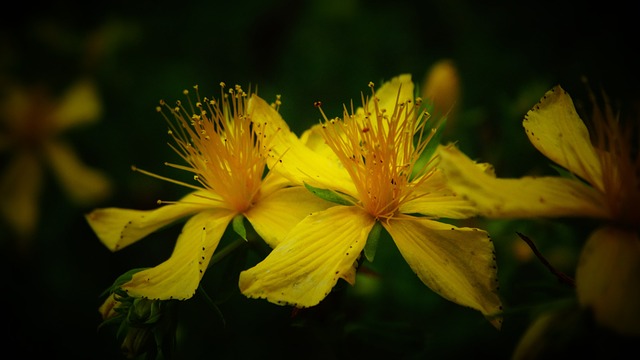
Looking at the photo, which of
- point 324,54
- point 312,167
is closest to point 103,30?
point 324,54

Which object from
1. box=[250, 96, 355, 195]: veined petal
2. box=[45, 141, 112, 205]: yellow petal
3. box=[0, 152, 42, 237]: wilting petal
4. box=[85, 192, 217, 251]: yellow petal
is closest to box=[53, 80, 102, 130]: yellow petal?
box=[45, 141, 112, 205]: yellow petal

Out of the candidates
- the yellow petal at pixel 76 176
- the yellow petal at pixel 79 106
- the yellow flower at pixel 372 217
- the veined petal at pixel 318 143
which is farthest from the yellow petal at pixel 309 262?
the yellow petal at pixel 79 106

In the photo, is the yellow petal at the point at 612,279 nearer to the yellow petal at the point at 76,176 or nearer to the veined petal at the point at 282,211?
the veined petal at the point at 282,211

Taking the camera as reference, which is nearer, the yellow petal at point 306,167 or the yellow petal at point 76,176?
the yellow petal at point 306,167

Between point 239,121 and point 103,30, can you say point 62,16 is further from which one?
point 239,121

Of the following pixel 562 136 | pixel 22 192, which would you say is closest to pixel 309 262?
pixel 562 136

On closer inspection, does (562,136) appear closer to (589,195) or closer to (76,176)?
(589,195)
